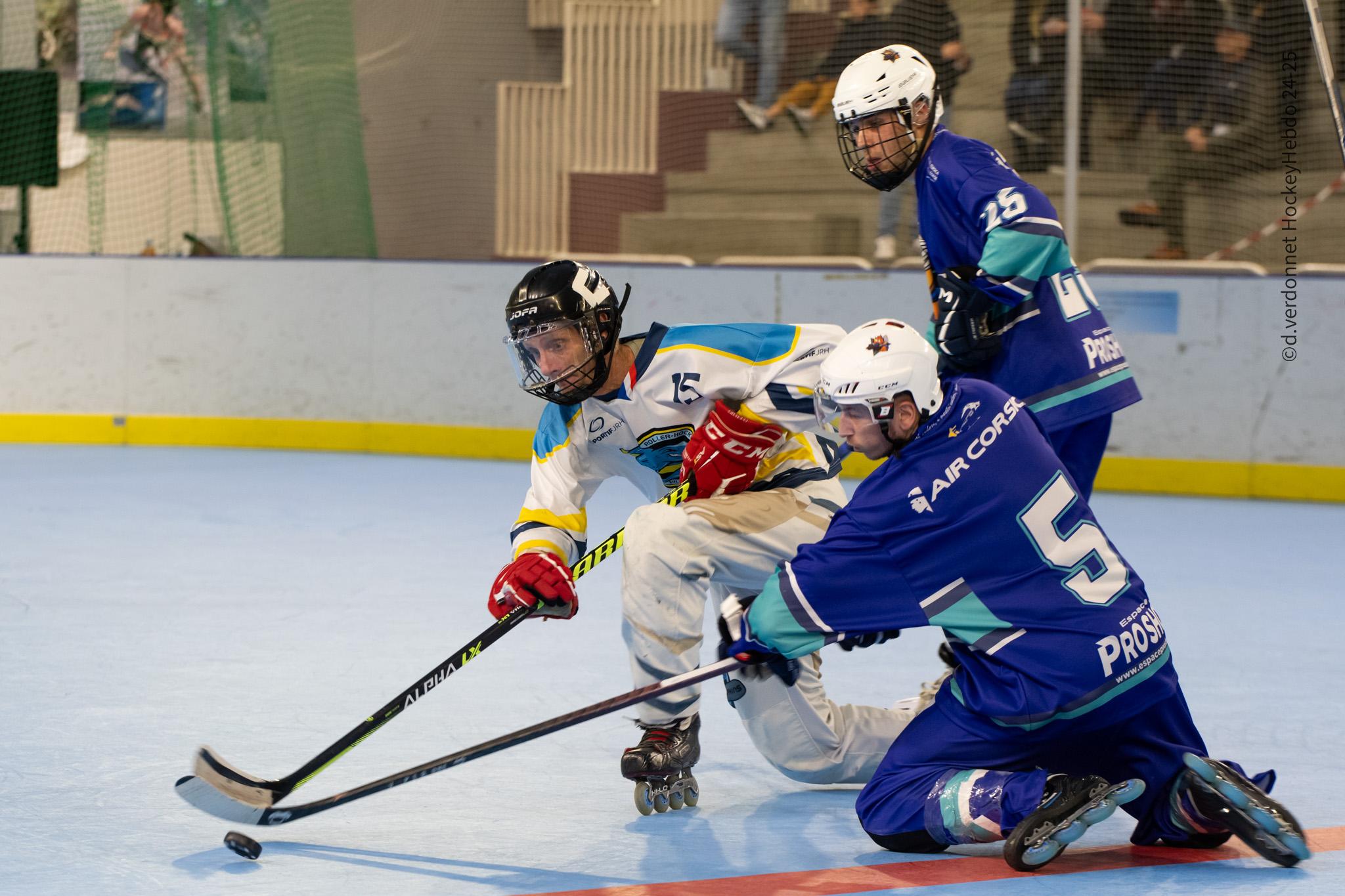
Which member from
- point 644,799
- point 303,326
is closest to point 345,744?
point 644,799

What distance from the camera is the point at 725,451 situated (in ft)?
11.5

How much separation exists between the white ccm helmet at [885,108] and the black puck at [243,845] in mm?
1998

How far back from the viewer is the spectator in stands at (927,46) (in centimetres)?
908

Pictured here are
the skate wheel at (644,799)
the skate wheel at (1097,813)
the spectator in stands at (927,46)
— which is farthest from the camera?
the spectator in stands at (927,46)

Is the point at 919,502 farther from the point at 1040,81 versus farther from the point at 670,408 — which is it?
the point at 1040,81

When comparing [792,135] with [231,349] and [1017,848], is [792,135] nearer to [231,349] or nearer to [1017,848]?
[231,349]

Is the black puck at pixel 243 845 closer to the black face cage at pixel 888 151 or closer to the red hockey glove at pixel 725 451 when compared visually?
the red hockey glove at pixel 725 451

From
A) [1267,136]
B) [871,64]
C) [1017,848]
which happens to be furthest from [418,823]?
[1267,136]

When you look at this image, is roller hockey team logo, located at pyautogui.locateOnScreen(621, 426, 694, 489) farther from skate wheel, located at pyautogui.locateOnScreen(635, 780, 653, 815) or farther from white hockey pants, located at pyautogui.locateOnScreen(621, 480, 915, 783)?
skate wheel, located at pyautogui.locateOnScreen(635, 780, 653, 815)

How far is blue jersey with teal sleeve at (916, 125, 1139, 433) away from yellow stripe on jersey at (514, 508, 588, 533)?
1062 mm

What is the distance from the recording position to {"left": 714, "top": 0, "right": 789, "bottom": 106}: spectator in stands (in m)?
9.65

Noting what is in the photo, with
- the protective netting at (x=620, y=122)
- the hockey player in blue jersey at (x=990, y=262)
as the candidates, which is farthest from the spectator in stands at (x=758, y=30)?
the hockey player in blue jersey at (x=990, y=262)

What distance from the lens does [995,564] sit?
114 inches

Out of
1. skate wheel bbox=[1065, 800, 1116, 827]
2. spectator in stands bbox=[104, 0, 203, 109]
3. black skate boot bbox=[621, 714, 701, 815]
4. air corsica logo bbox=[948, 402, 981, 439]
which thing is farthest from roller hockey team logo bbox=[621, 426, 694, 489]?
spectator in stands bbox=[104, 0, 203, 109]
